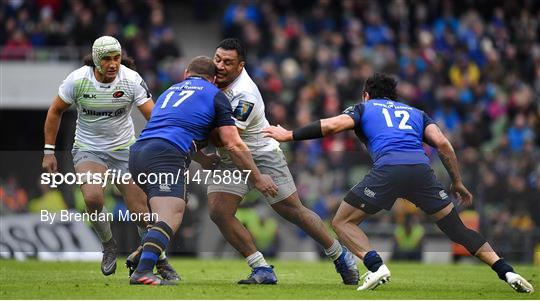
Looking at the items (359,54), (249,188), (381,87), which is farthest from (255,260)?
(359,54)

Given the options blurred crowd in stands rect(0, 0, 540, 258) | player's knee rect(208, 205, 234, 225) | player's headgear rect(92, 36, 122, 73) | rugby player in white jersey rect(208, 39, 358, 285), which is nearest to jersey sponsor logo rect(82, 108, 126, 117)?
player's headgear rect(92, 36, 122, 73)

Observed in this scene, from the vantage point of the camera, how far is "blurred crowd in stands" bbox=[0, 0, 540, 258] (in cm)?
2578

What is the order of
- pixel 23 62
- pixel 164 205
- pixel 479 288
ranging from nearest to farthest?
pixel 164 205 → pixel 479 288 → pixel 23 62

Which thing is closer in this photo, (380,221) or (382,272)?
(382,272)

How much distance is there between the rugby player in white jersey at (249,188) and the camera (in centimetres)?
1267

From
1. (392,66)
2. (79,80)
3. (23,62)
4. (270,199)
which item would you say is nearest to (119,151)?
(79,80)

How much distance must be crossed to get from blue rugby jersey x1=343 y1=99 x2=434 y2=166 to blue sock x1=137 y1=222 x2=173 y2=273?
7.42ft

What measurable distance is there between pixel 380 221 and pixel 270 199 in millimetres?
8827

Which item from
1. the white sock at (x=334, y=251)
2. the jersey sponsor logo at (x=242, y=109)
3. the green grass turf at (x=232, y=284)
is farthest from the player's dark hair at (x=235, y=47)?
the green grass turf at (x=232, y=284)

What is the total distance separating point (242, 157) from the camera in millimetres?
12031

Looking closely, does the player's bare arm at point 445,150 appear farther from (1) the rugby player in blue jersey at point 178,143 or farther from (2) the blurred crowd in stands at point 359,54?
(2) the blurred crowd in stands at point 359,54

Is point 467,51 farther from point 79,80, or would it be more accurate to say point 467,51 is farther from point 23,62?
point 79,80

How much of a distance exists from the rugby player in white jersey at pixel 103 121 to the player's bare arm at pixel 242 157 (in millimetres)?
1515

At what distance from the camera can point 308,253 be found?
21609 mm
